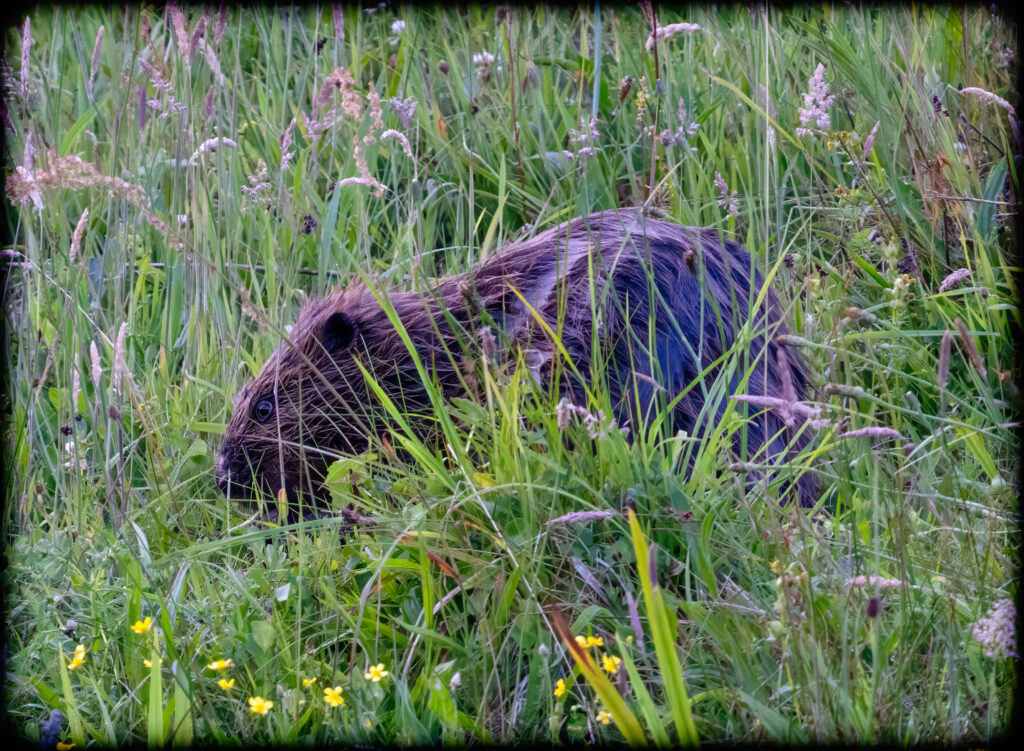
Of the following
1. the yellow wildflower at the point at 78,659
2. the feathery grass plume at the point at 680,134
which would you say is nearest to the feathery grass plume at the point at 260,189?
the feathery grass plume at the point at 680,134

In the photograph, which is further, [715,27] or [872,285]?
[715,27]

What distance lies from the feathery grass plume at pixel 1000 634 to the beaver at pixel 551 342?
0.75 meters

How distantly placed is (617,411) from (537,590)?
69 centimetres

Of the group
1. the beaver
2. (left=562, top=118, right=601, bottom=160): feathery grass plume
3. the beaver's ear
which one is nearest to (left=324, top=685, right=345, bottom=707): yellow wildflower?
the beaver

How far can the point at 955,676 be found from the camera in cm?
157

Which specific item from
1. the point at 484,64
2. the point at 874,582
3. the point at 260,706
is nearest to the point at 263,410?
the point at 260,706

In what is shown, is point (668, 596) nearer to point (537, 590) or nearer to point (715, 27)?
point (537, 590)

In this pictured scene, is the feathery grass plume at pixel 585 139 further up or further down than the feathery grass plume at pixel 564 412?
further up

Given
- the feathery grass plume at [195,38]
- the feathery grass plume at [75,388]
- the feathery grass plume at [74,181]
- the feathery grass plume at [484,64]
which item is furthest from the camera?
the feathery grass plume at [484,64]

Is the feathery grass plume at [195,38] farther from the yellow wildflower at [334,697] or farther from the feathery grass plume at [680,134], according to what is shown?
the yellow wildflower at [334,697]

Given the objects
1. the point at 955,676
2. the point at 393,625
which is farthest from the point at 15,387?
the point at 955,676

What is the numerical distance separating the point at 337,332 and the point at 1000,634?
1.99 m

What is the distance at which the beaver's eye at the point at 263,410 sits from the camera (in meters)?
2.82

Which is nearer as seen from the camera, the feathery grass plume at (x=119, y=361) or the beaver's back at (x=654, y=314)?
the feathery grass plume at (x=119, y=361)
